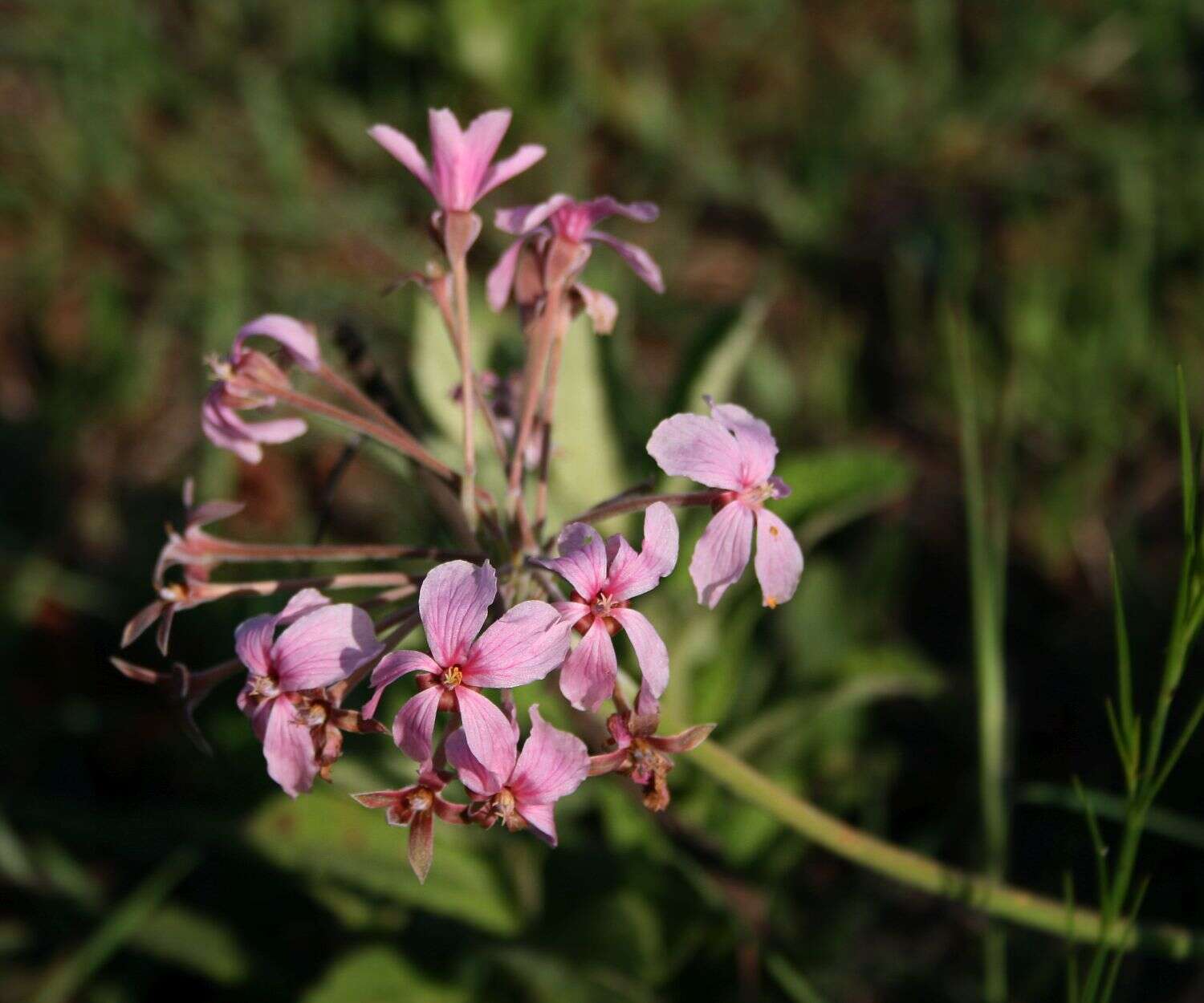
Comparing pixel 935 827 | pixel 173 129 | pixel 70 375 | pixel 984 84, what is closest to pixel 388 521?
pixel 70 375

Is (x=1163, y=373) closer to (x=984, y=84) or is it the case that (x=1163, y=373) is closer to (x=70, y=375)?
(x=984, y=84)

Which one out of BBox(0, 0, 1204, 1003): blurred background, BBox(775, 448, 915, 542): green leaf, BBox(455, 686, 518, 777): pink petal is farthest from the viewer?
BBox(0, 0, 1204, 1003): blurred background

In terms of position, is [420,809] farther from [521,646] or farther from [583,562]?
Answer: [583,562]

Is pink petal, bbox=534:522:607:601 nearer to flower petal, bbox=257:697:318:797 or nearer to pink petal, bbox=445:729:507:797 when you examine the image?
pink petal, bbox=445:729:507:797

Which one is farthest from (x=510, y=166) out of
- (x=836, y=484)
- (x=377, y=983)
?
(x=377, y=983)

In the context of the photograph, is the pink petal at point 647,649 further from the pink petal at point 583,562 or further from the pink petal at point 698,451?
the pink petal at point 698,451

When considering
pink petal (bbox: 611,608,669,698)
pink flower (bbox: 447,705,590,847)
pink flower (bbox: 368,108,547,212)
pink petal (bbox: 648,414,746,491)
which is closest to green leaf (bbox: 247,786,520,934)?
pink flower (bbox: 447,705,590,847)
